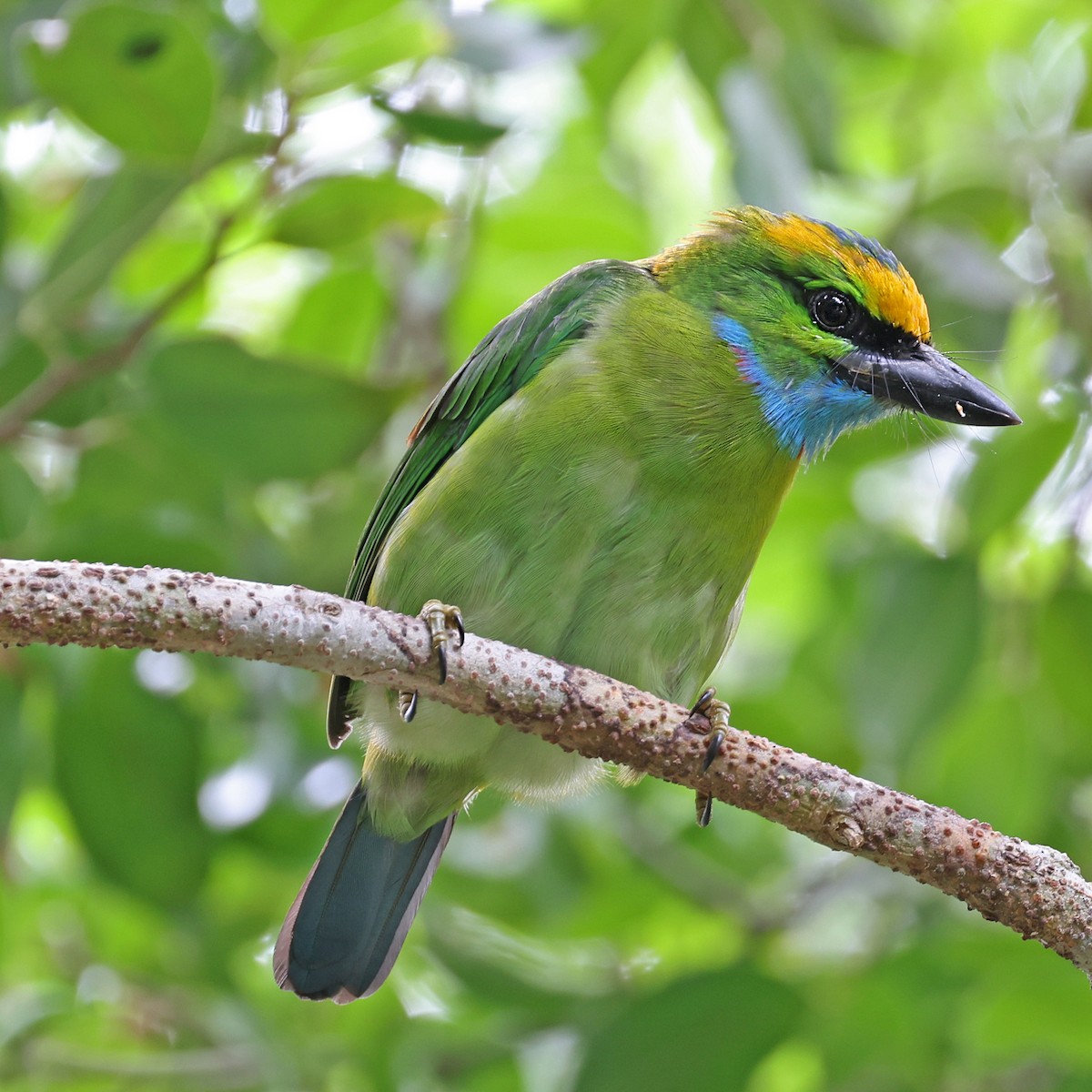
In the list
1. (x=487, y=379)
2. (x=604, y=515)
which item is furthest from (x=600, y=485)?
(x=487, y=379)

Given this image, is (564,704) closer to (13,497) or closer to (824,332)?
(824,332)

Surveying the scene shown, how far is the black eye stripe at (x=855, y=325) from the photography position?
267cm

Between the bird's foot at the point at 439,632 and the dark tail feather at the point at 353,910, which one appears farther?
the dark tail feather at the point at 353,910

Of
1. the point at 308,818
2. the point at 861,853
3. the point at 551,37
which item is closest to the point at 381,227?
the point at 551,37

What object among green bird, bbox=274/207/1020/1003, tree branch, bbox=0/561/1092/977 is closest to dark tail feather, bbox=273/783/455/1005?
green bird, bbox=274/207/1020/1003

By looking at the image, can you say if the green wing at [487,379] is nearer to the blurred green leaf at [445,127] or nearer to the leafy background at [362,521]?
the leafy background at [362,521]

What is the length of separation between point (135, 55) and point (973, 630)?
1816 mm

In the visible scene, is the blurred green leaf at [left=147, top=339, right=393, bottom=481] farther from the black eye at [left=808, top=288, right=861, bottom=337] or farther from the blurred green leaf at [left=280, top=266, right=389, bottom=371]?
the black eye at [left=808, top=288, right=861, bottom=337]

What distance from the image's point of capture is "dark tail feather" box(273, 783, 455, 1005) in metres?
2.64

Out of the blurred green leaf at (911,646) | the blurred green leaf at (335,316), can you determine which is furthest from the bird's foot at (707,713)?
the blurred green leaf at (335,316)

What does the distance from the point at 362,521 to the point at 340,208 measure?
2.05 feet

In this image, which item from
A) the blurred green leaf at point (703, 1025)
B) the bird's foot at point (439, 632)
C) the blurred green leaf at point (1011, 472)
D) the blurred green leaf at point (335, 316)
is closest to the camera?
the bird's foot at point (439, 632)

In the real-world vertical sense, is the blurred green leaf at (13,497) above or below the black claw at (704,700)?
below

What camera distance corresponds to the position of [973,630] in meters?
2.78
